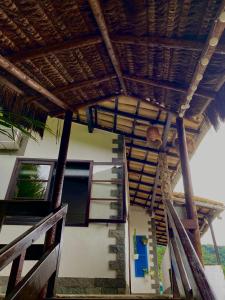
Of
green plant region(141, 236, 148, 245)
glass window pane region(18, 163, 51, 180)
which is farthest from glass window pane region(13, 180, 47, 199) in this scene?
green plant region(141, 236, 148, 245)

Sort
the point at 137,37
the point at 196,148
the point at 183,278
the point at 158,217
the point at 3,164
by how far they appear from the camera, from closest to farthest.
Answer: the point at 183,278 < the point at 137,37 < the point at 196,148 < the point at 3,164 < the point at 158,217

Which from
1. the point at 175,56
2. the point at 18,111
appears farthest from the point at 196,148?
the point at 18,111

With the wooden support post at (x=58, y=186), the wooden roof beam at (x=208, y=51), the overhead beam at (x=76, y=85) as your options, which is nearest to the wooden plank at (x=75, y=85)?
the overhead beam at (x=76, y=85)

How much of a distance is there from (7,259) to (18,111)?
74.6 inches

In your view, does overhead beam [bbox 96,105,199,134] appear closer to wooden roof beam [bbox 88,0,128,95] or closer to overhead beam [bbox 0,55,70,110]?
wooden roof beam [bbox 88,0,128,95]

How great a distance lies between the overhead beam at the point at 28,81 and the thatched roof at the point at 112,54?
0.4 inches

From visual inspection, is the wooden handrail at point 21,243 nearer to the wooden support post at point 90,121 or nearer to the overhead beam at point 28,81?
the overhead beam at point 28,81

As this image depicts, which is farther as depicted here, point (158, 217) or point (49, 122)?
point (158, 217)

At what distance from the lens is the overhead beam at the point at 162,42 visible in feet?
6.93

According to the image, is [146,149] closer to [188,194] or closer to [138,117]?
[138,117]

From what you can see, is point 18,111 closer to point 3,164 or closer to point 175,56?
point 175,56

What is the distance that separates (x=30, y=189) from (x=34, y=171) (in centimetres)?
45

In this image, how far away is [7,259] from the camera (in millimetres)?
1142

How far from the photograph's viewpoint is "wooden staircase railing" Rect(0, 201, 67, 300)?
1.24m
